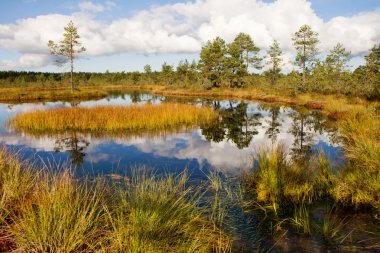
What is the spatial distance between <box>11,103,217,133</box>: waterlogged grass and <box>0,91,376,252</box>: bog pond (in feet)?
3.51

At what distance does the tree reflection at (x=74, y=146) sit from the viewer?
12.3 m

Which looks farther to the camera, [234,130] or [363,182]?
[234,130]

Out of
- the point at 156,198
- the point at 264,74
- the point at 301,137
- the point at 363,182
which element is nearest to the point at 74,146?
the point at 156,198

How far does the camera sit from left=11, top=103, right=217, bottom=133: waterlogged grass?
18688 mm

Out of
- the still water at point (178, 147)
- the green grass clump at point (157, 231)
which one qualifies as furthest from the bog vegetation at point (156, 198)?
the still water at point (178, 147)

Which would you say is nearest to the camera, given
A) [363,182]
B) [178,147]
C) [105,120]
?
[363,182]

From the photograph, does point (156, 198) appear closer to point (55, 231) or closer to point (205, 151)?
point (55, 231)

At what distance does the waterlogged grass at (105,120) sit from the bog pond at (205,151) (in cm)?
107

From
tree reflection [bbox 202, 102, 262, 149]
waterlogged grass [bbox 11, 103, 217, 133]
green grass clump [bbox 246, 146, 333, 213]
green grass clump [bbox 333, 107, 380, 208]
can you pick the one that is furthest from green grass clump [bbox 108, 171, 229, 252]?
waterlogged grass [bbox 11, 103, 217, 133]

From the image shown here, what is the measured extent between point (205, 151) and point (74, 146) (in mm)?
6887

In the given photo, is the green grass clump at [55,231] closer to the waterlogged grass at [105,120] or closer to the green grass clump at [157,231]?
the green grass clump at [157,231]

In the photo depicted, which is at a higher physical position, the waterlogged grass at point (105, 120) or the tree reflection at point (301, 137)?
the waterlogged grass at point (105, 120)

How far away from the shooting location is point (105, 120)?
19.2 m

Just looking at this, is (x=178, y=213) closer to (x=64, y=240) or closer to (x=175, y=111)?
(x=64, y=240)
